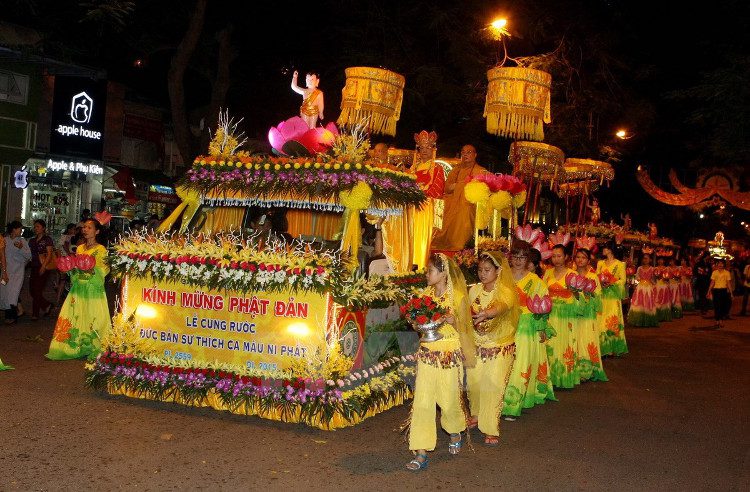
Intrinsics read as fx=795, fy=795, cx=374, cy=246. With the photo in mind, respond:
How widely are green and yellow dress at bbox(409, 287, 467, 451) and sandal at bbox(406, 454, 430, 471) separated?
99mm

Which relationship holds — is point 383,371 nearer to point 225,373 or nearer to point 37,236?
point 225,373

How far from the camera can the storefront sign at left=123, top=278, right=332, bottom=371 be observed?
25.2 feet

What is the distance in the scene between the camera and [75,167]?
80.8ft

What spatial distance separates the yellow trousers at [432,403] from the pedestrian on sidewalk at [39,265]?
962 centimetres

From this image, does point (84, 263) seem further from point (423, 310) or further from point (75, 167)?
point (75, 167)

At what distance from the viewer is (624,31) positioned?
21.6 m

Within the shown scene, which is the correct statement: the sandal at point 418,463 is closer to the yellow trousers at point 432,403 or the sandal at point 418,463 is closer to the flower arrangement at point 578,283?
the yellow trousers at point 432,403

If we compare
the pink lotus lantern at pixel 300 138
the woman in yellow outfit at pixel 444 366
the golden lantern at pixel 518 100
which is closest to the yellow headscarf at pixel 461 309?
the woman in yellow outfit at pixel 444 366

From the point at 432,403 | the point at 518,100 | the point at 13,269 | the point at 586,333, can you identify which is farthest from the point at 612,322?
the point at 13,269

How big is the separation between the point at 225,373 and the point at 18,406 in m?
1.99

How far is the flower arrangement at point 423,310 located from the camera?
6438mm

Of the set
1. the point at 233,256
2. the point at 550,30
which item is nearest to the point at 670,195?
the point at 550,30

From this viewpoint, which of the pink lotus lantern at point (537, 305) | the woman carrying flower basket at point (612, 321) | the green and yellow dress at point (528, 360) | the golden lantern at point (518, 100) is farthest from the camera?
the woman carrying flower basket at point (612, 321)

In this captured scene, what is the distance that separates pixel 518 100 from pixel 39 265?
8.72 meters
